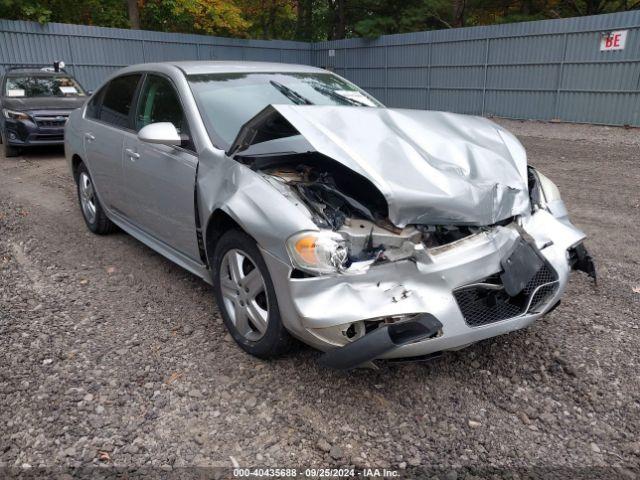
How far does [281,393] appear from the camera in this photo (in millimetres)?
2861

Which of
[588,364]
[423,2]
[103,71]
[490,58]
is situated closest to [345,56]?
[423,2]

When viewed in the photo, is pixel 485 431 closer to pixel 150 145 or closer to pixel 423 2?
pixel 150 145

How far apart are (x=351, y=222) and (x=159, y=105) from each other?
2.20 m

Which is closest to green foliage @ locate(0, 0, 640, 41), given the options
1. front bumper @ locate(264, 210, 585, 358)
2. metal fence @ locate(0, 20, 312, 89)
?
metal fence @ locate(0, 20, 312, 89)

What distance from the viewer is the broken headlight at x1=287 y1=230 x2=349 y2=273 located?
8.38 feet

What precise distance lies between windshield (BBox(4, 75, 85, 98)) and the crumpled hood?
32.0 ft

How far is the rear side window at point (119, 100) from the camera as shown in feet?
15.2

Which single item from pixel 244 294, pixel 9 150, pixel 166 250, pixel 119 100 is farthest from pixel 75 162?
pixel 9 150

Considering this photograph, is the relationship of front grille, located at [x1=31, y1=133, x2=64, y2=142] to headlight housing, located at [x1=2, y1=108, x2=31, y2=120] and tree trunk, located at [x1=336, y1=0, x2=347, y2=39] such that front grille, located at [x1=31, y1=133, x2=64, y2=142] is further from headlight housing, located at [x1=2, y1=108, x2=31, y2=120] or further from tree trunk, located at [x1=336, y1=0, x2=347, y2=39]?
tree trunk, located at [x1=336, y1=0, x2=347, y2=39]

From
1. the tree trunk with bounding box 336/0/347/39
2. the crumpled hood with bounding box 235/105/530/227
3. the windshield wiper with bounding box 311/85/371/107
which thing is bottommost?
the crumpled hood with bounding box 235/105/530/227

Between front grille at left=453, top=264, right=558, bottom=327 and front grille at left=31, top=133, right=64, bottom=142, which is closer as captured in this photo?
front grille at left=453, top=264, right=558, bottom=327

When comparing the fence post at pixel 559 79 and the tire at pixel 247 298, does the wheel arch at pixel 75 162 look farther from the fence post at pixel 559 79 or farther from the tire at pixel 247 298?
the fence post at pixel 559 79

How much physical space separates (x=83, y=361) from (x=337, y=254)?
1.74 meters

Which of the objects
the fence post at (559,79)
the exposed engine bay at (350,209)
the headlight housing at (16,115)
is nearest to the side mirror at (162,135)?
the exposed engine bay at (350,209)
